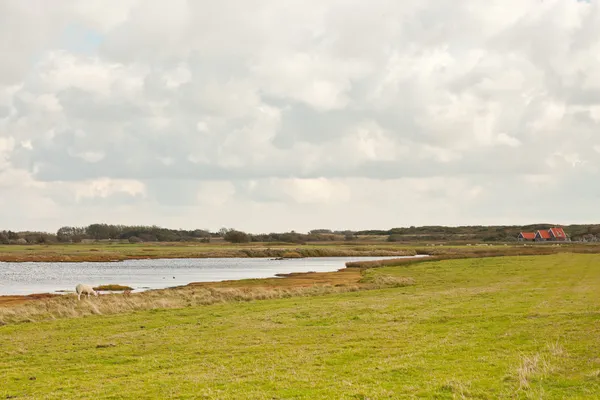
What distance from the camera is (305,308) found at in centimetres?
3581

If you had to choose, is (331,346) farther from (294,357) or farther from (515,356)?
(515,356)

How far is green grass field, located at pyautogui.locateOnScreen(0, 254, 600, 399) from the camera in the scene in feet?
52.2

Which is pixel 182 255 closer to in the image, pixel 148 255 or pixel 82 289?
pixel 148 255

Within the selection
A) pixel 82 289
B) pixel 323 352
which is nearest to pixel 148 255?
pixel 82 289

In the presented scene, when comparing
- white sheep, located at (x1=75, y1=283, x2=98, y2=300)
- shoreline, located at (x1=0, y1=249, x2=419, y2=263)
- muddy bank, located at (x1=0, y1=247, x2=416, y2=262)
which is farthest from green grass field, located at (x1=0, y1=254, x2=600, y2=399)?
muddy bank, located at (x1=0, y1=247, x2=416, y2=262)

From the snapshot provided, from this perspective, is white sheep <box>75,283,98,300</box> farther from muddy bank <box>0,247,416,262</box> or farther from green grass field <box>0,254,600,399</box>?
muddy bank <box>0,247,416,262</box>

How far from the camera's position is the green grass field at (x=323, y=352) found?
52.2ft

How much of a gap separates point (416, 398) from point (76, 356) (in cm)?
1337

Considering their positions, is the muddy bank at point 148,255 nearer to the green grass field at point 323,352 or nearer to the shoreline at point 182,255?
the shoreline at point 182,255

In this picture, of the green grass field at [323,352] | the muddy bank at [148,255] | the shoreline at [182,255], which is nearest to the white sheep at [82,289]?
the green grass field at [323,352]

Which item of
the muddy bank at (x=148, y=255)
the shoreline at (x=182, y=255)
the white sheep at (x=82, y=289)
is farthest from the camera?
the muddy bank at (x=148, y=255)

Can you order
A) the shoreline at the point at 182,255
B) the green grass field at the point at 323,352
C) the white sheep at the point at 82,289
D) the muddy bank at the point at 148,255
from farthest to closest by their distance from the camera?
the muddy bank at the point at 148,255 → the shoreline at the point at 182,255 → the white sheep at the point at 82,289 → the green grass field at the point at 323,352

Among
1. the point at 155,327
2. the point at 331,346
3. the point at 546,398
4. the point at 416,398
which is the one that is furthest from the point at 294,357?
the point at 155,327

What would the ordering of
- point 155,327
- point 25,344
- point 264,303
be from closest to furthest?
point 25,344, point 155,327, point 264,303
